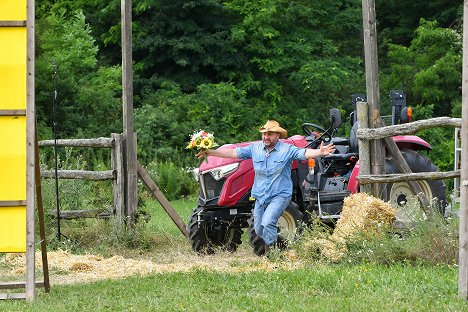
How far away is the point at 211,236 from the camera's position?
15203 millimetres

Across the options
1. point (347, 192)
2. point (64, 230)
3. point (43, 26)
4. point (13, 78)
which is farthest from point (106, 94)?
point (13, 78)

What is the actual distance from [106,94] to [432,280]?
811 inches

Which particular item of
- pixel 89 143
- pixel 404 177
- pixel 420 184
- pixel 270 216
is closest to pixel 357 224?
pixel 404 177

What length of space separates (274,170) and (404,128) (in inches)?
59.6

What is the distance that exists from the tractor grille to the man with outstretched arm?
148 centimetres

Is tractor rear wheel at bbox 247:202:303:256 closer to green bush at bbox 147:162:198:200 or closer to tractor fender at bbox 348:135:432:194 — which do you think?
tractor fender at bbox 348:135:432:194

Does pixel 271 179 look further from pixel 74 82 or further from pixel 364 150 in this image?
pixel 74 82

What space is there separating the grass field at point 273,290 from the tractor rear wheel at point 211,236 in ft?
8.86

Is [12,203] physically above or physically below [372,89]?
below

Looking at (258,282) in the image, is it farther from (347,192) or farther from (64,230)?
(64,230)

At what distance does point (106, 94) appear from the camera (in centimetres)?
2977

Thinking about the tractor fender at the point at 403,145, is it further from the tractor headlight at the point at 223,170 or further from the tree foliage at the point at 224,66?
the tree foliage at the point at 224,66

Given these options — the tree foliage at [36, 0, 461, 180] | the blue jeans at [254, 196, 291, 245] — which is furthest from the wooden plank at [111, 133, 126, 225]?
the tree foliage at [36, 0, 461, 180]

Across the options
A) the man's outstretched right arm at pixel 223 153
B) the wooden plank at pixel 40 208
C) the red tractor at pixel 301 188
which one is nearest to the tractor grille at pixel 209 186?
the red tractor at pixel 301 188
